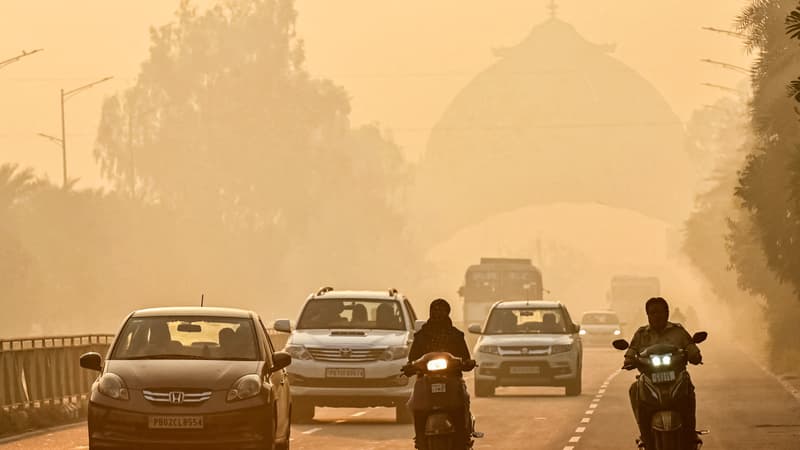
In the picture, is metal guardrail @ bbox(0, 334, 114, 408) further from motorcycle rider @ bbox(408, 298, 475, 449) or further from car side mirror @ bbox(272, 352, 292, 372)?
motorcycle rider @ bbox(408, 298, 475, 449)

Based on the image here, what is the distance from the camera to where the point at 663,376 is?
19438 millimetres

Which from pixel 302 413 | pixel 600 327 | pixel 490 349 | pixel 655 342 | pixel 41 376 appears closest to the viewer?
pixel 655 342

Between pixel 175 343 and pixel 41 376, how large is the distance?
9837 mm

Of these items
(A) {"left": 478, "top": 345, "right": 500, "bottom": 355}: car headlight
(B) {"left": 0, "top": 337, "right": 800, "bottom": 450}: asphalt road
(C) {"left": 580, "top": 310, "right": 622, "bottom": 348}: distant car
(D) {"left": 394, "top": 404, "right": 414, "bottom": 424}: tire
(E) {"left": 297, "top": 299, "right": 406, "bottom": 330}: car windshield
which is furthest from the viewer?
(C) {"left": 580, "top": 310, "right": 622, "bottom": 348}: distant car

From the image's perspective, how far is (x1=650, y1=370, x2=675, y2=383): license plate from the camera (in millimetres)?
19422

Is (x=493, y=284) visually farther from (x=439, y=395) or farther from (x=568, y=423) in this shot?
(x=439, y=395)

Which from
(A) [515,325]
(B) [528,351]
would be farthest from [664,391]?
(A) [515,325]

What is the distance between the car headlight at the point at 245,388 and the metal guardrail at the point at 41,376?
9.06 meters

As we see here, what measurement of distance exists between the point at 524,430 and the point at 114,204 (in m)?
90.3

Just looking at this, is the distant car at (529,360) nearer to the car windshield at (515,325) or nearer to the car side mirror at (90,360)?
the car windshield at (515,325)

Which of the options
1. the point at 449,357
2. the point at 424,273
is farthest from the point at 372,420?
the point at 424,273

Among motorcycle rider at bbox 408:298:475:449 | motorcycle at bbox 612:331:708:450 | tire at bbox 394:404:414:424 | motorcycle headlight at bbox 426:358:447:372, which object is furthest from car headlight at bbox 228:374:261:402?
tire at bbox 394:404:414:424

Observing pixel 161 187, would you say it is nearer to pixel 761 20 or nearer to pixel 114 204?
pixel 114 204

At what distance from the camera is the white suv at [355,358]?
32.0m
